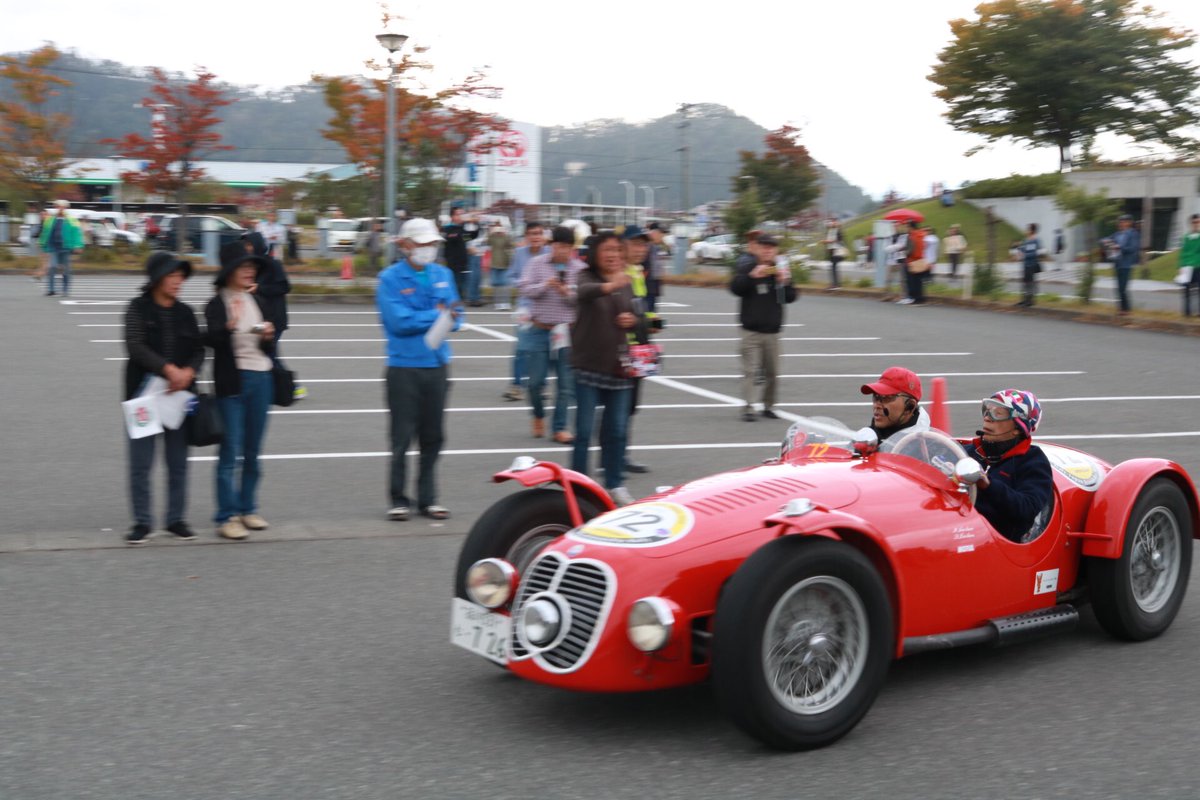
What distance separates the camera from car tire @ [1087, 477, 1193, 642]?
5586 millimetres

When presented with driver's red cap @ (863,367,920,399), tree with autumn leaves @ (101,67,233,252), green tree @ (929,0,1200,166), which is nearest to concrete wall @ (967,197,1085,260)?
green tree @ (929,0,1200,166)

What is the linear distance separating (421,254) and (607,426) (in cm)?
176

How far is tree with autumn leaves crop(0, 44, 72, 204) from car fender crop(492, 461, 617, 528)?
1496 inches

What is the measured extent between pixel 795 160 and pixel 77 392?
38.8 metres

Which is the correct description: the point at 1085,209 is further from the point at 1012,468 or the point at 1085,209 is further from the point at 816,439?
the point at 816,439

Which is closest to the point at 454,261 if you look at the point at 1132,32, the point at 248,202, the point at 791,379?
the point at 791,379

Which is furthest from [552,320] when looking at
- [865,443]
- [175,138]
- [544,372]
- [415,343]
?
[175,138]

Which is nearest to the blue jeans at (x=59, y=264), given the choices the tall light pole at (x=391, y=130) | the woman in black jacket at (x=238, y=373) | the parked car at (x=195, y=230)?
the tall light pole at (x=391, y=130)

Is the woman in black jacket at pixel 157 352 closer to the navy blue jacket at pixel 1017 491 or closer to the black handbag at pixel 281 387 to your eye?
the black handbag at pixel 281 387

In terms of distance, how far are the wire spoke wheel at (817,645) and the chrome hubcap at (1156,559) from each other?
2.00m

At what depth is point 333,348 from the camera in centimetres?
1747

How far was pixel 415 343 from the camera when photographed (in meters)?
7.94

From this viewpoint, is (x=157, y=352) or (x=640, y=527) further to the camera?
(x=157, y=352)

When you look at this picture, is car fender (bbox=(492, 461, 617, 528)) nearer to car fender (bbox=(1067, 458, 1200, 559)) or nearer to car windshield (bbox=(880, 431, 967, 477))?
car windshield (bbox=(880, 431, 967, 477))
